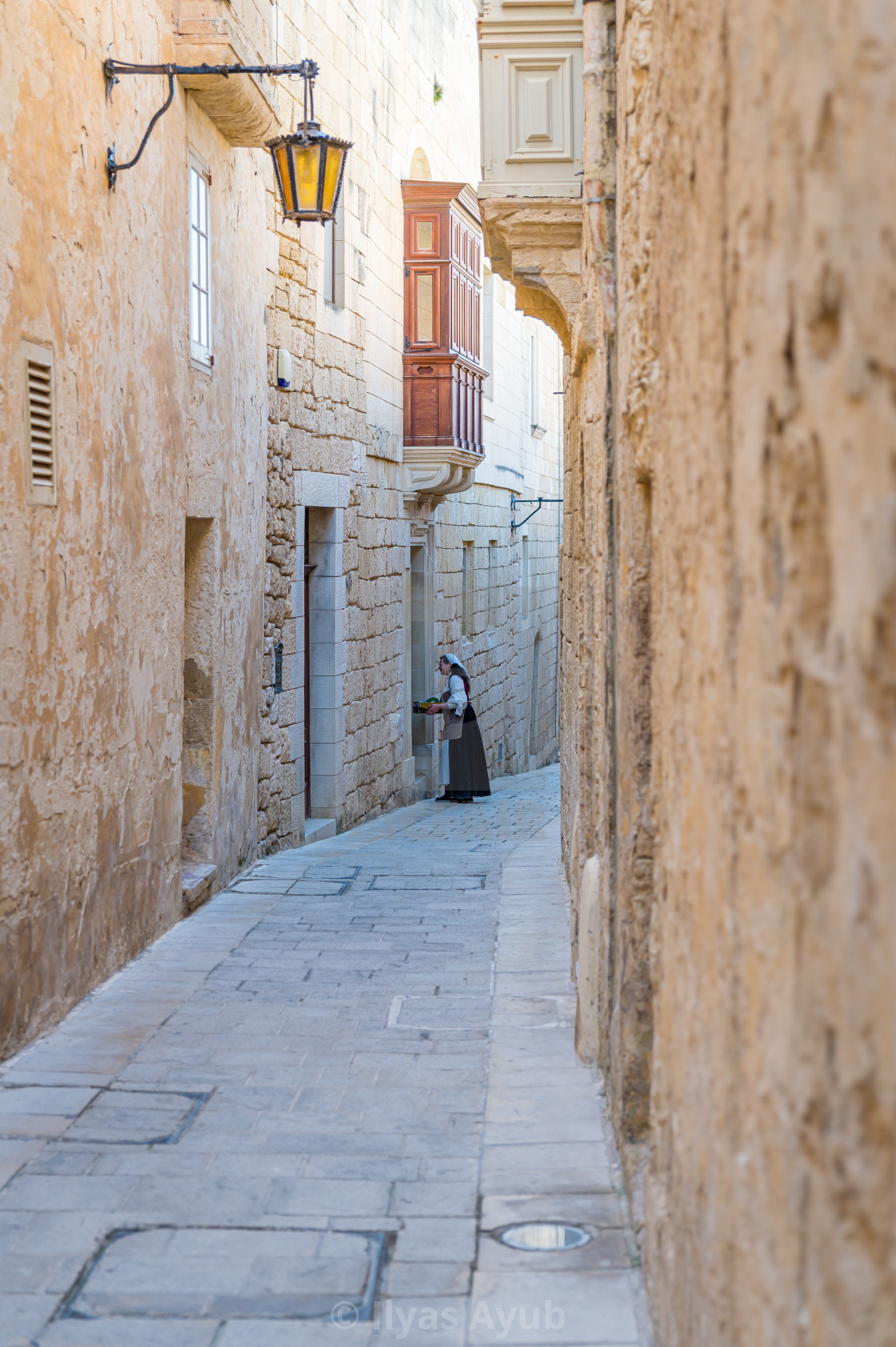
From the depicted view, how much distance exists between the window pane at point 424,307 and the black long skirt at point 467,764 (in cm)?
403

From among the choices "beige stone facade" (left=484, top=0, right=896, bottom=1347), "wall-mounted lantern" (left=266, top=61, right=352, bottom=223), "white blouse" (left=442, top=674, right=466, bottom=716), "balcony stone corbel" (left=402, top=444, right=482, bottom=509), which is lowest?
"white blouse" (left=442, top=674, right=466, bottom=716)

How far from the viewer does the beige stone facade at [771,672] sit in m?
1.34

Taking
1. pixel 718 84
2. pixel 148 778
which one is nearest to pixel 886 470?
pixel 718 84

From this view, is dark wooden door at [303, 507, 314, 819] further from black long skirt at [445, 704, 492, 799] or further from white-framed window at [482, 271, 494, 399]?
white-framed window at [482, 271, 494, 399]

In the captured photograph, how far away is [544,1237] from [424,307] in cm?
1237

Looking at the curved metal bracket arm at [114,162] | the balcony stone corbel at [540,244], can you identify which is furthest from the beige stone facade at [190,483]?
the balcony stone corbel at [540,244]

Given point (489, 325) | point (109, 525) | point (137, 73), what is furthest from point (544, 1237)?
point (489, 325)

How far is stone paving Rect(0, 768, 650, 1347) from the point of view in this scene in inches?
127

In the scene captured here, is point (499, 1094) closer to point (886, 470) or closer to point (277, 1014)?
point (277, 1014)

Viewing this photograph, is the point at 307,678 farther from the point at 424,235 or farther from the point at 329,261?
the point at 424,235

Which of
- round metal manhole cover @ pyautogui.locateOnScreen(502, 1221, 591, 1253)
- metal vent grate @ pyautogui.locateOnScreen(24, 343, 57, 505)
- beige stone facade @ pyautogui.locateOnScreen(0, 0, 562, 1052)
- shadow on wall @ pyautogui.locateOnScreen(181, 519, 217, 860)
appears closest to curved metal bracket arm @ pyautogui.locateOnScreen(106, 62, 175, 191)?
beige stone facade @ pyautogui.locateOnScreen(0, 0, 562, 1052)

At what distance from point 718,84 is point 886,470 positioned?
0.97 metres

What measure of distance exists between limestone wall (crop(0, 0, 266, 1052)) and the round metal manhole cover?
232 centimetres

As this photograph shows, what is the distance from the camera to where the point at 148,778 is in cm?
697
